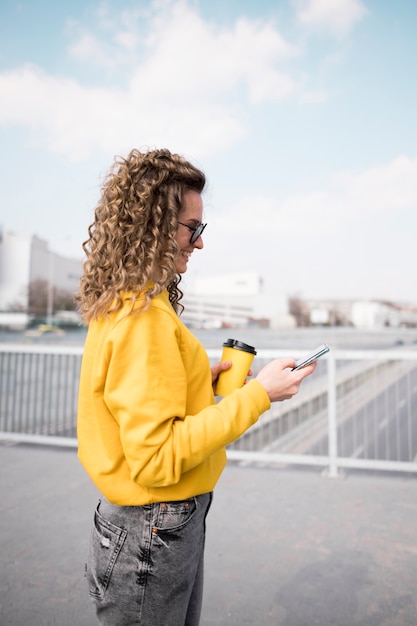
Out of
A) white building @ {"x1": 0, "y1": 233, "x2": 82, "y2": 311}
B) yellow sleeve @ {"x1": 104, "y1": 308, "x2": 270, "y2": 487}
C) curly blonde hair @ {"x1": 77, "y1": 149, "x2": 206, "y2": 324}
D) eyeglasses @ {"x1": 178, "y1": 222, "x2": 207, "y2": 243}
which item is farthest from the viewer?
white building @ {"x1": 0, "y1": 233, "x2": 82, "y2": 311}

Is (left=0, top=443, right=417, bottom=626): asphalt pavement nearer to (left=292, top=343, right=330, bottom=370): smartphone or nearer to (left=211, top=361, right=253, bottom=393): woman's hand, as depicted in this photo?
(left=211, top=361, right=253, bottom=393): woman's hand

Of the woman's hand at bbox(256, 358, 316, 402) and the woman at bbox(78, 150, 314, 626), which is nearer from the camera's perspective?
the woman at bbox(78, 150, 314, 626)

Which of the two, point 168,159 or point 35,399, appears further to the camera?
point 35,399

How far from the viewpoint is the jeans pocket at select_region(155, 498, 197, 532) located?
3.76 feet

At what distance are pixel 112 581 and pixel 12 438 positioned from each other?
15.7 feet

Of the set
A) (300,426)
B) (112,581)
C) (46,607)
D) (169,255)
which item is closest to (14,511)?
(46,607)

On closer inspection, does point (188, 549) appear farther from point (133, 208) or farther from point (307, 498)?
point (307, 498)

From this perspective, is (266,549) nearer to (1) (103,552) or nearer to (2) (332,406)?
(2) (332,406)

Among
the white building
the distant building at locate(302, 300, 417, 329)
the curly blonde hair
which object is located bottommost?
the curly blonde hair

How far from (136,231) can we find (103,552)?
2.91ft

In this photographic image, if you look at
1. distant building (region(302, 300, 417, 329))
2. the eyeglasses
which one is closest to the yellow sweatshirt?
the eyeglasses

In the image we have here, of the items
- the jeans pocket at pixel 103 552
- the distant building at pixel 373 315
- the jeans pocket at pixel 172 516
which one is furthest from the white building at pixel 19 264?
the jeans pocket at pixel 172 516

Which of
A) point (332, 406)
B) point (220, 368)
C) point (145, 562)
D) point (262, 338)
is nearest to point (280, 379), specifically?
point (220, 368)

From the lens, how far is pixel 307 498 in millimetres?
3863
